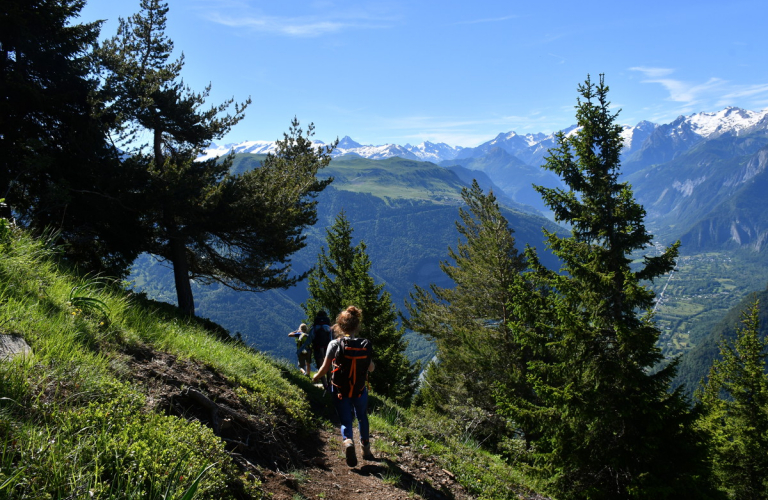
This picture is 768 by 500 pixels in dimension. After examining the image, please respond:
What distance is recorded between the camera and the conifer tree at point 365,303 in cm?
2106

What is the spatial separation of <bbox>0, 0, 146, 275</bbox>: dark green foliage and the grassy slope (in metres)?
6.08

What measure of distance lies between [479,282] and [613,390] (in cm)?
862

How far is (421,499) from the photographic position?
4.75 metres

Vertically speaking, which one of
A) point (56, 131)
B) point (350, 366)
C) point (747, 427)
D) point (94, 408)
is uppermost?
point (56, 131)

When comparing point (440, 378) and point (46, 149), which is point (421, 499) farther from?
point (440, 378)

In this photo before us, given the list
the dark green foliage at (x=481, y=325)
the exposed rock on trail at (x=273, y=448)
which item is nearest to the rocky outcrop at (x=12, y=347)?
the exposed rock on trail at (x=273, y=448)

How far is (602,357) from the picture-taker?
8.95m

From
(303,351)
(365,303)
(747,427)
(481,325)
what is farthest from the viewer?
(365,303)

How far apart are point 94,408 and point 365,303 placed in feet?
60.5

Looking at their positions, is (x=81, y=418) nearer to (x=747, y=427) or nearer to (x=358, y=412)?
(x=358, y=412)

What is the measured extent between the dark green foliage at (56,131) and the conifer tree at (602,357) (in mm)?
12263

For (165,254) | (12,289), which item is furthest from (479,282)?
(12,289)

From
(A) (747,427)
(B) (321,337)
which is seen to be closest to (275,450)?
(B) (321,337)

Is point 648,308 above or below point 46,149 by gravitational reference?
below
